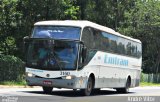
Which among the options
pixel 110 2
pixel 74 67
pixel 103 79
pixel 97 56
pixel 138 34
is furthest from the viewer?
pixel 138 34

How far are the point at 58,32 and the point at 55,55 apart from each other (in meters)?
1.18

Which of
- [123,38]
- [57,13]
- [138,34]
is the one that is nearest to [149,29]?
[138,34]

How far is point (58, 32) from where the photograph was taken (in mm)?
22812

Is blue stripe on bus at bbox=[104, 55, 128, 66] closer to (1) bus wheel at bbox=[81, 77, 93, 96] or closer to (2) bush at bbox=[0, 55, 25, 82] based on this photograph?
(1) bus wheel at bbox=[81, 77, 93, 96]

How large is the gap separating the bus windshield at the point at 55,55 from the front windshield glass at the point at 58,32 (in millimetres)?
327

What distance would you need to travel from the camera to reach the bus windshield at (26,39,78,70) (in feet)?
72.8

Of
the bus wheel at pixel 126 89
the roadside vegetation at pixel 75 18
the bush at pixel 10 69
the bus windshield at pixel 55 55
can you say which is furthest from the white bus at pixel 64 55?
the roadside vegetation at pixel 75 18

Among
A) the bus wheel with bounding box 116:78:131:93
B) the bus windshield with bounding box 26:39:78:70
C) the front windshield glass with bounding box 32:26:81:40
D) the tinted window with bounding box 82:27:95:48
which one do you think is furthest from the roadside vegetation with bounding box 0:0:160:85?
the bus windshield with bounding box 26:39:78:70

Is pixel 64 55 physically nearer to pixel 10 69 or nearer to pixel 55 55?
pixel 55 55

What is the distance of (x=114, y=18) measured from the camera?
181 ft

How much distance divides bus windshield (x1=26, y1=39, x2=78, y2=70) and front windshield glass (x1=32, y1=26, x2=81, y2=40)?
327mm

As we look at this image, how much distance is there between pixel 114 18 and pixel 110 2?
3334 millimetres

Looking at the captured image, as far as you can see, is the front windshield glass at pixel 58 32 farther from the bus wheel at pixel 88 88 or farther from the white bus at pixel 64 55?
the bus wheel at pixel 88 88

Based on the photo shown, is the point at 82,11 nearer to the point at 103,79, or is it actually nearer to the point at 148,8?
the point at 148,8
